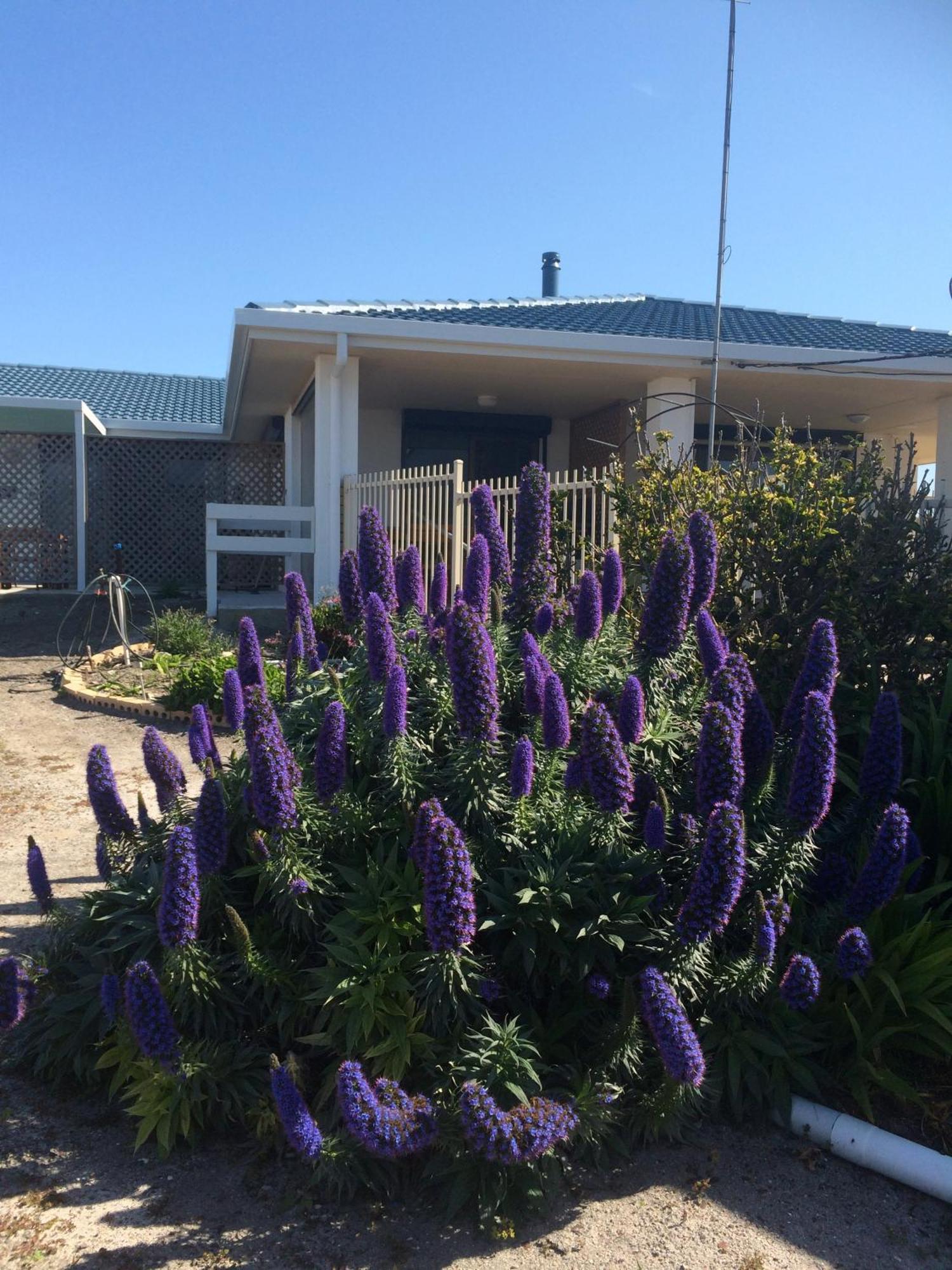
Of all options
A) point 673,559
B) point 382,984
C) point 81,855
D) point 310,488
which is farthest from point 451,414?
point 382,984

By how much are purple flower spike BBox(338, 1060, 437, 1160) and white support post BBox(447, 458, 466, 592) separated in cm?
572

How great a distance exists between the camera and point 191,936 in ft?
7.78

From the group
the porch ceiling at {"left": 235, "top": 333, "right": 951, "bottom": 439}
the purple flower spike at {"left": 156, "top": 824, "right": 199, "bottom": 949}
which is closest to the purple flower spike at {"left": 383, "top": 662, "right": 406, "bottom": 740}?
the purple flower spike at {"left": 156, "top": 824, "right": 199, "bottom": 949}

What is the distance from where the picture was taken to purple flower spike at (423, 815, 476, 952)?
7.15 ft

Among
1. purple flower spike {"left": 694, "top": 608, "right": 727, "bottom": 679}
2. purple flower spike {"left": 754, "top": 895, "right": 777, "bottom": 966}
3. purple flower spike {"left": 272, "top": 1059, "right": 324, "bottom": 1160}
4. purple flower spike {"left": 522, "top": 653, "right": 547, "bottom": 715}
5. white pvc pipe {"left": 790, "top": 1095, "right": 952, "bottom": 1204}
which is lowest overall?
white pvc pipe {"left": 790, "top": 1095, "right": 952, "bottom": 1204}

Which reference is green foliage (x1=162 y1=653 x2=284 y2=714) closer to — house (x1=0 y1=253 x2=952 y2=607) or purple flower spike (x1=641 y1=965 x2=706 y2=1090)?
house (x1=0 y1=253 x2=952 y2=607)

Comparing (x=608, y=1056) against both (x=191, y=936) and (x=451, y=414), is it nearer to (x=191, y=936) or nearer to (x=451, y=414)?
(x=191, y=936)

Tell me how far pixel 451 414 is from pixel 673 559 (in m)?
11.6

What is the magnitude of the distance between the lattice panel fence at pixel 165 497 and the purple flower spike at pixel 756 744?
Answer: 43.9 ft

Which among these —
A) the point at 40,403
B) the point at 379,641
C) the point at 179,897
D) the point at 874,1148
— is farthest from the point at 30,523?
the point at 874,1148

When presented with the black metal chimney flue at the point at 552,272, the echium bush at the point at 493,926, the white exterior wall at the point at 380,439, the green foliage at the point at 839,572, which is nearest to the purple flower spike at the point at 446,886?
the echium bush at the point at 493,926

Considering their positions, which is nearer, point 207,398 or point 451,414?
point 451,414

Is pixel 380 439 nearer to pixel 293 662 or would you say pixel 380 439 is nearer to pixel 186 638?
pixel 186 638

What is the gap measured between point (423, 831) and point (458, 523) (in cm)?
579
